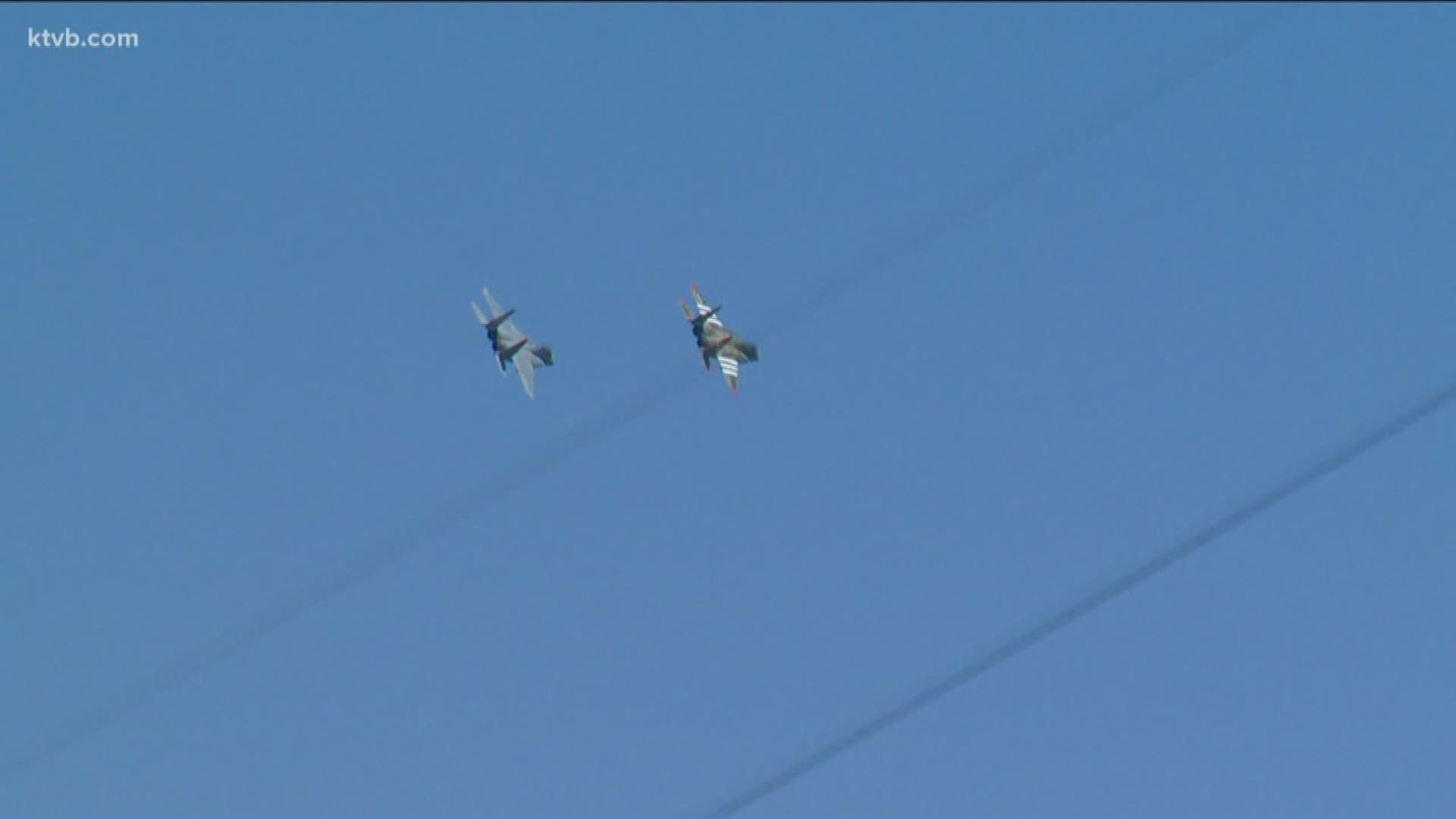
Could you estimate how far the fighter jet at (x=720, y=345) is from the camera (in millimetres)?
46500

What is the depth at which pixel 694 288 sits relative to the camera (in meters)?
47.7

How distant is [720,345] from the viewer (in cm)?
4669

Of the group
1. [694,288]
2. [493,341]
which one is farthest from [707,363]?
[493,341]

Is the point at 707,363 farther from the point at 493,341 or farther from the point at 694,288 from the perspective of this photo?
the point at 493,341

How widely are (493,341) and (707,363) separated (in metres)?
5.00

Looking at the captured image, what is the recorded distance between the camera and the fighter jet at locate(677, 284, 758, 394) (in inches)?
1831

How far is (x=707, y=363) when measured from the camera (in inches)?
1832

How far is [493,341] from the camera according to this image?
159 ft

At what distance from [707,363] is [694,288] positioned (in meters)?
1.99

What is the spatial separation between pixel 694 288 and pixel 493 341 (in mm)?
Answer: 4501
